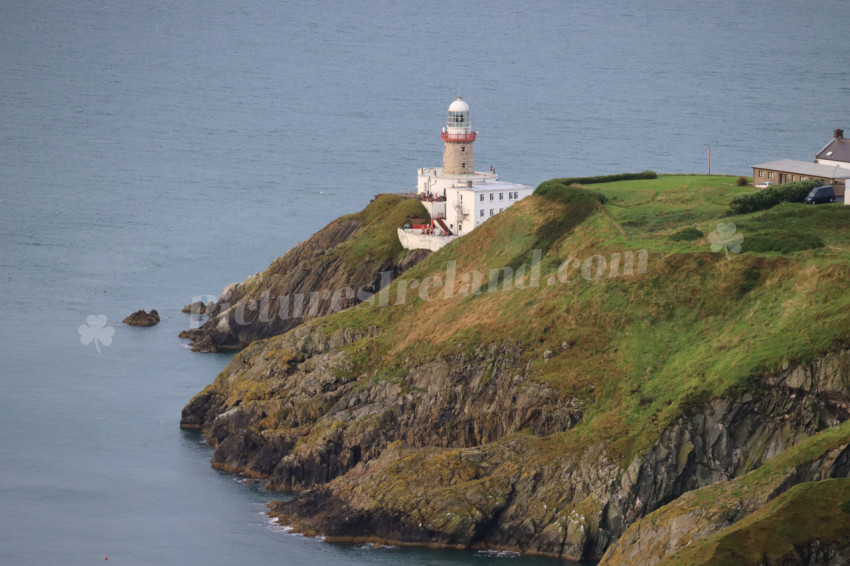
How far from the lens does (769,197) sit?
12431 cm

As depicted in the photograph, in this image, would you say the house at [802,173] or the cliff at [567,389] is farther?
the house at [802,173]

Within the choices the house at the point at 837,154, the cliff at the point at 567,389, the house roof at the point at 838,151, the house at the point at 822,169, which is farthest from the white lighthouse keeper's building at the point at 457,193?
the house roof at the point at 838,151

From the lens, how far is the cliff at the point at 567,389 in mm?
98438

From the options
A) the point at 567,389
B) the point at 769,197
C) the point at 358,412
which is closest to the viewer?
the point at 567,389

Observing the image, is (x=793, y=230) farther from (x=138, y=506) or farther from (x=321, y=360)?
(x=138, y=506)

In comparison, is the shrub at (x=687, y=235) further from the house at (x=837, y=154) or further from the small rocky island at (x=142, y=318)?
the small rocky island at (x=142, y=318)

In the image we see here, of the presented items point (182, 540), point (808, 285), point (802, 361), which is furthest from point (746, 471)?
point (182, 540)

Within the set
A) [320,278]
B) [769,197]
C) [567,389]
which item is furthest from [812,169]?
[320,278]

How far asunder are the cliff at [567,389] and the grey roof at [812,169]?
6387 mm

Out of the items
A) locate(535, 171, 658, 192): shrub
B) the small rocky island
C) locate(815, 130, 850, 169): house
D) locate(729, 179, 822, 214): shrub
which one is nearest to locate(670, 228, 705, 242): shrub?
locate(729, 179, 822, 214): shrub

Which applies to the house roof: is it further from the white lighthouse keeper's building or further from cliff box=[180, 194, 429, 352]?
cliff box=[180, 194, 429, 352]

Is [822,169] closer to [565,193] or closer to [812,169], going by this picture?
[812,169]

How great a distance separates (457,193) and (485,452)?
4453cm

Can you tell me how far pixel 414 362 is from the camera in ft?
381
